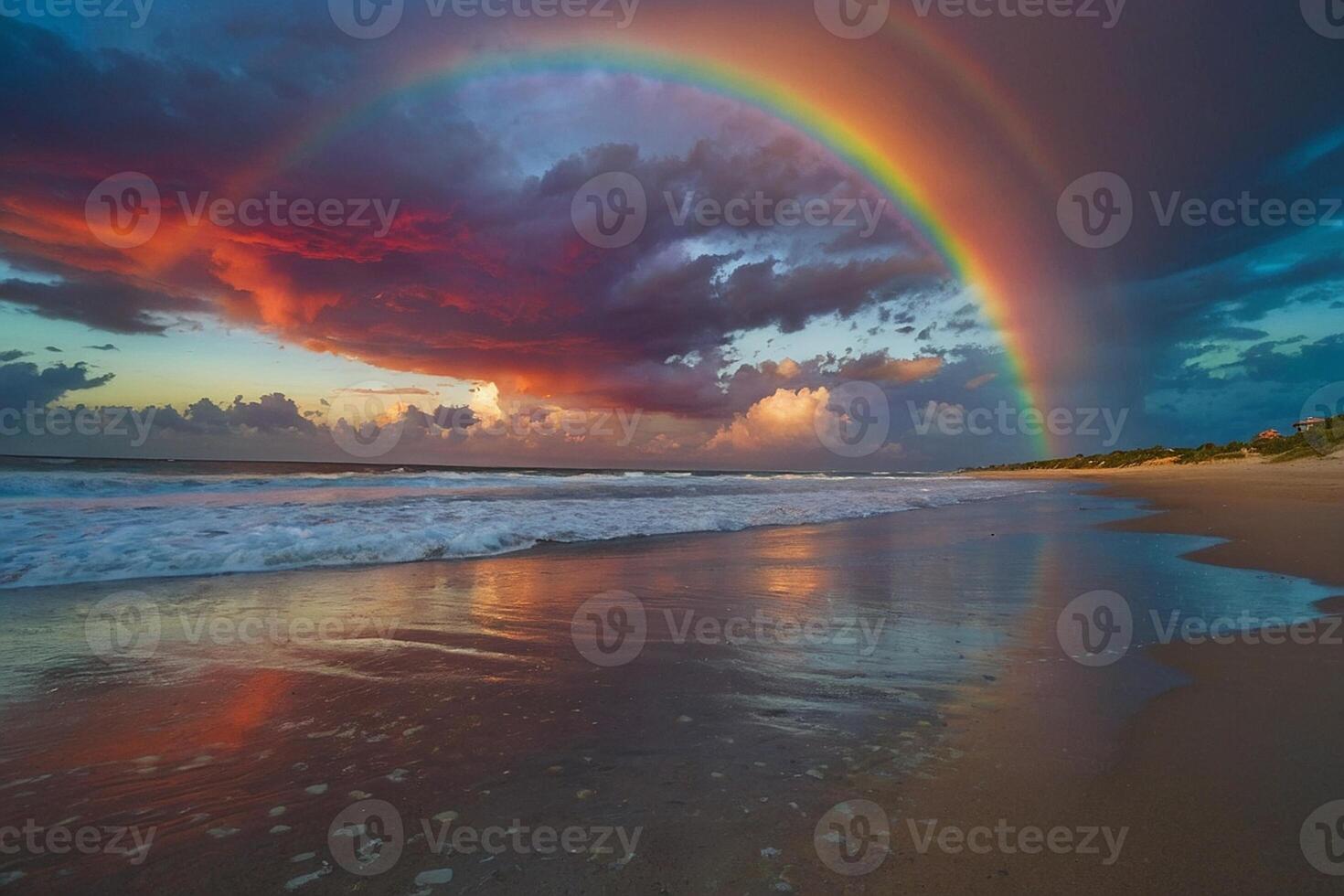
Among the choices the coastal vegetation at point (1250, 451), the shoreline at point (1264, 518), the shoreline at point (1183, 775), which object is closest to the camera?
the shoreline at point (1183, 775)

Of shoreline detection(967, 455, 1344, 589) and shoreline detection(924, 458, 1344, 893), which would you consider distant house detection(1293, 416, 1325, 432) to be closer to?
shoreline detection(967, 455, 1344, 589)

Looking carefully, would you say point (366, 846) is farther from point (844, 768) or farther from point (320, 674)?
point (320, 674)

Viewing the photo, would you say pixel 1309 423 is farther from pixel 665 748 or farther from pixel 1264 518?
pixel 665 748

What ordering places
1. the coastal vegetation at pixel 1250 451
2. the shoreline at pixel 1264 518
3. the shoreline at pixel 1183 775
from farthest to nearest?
the coastal vegetation at pixel 1250 451 < the shoreline at pixel 1264 518 < the shoreline at pixel 1183 775

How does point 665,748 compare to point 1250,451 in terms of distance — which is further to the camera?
point 1250,451

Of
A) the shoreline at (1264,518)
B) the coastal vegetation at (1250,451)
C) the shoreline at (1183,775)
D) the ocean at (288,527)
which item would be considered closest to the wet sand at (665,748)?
the shoreline at (1183,775)

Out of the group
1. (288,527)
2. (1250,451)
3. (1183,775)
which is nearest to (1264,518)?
(1183,775)

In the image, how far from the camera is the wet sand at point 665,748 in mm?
2680

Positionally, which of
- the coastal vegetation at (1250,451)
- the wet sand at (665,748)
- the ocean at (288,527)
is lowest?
the wet sand at (665,748)

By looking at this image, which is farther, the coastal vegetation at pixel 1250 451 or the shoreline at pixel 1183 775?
the coastal vegetation at pixel 1250 451

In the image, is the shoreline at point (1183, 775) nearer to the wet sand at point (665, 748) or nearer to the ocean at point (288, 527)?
the wet sand at point (665, 748)

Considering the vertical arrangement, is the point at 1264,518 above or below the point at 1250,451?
below

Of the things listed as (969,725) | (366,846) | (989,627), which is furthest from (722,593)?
(366,846)

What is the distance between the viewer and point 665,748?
3814 millimetres
